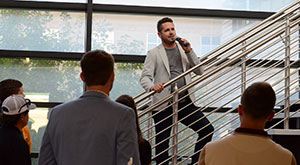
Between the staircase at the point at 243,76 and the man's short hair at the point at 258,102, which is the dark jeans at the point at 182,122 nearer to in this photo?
the staircase at the point at 243,76

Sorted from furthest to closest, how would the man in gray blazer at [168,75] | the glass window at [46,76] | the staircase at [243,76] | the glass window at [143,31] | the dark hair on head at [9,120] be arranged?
the glass window at [143,31] → the glass window at [46,76] → the man in gray blazer at [168,75] → the staircase at [243,76] → the dark hair on head at [9,120]

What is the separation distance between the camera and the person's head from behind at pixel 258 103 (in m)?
1.89

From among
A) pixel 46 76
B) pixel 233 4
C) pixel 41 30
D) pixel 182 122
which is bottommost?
pixel 182 122

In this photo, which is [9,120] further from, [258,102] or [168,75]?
[168,75]

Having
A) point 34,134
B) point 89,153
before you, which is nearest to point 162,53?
point 34,134

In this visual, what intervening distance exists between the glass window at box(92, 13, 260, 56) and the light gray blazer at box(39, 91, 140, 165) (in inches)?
156

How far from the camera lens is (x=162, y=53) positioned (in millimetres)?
4348

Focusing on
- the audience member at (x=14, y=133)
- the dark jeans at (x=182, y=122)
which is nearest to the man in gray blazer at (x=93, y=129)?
the audience member at (x=14, y=133)

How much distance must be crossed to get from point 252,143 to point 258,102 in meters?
0.16

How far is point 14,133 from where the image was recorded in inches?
102

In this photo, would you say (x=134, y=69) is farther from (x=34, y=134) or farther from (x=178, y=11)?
(x=34, y=134)

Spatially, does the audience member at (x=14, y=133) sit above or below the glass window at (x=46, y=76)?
above

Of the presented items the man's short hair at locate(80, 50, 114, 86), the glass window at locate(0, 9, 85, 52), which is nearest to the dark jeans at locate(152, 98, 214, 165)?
the glass window at locate(0, 9, 85, 52)

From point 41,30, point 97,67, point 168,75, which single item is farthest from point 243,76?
point 97,67
